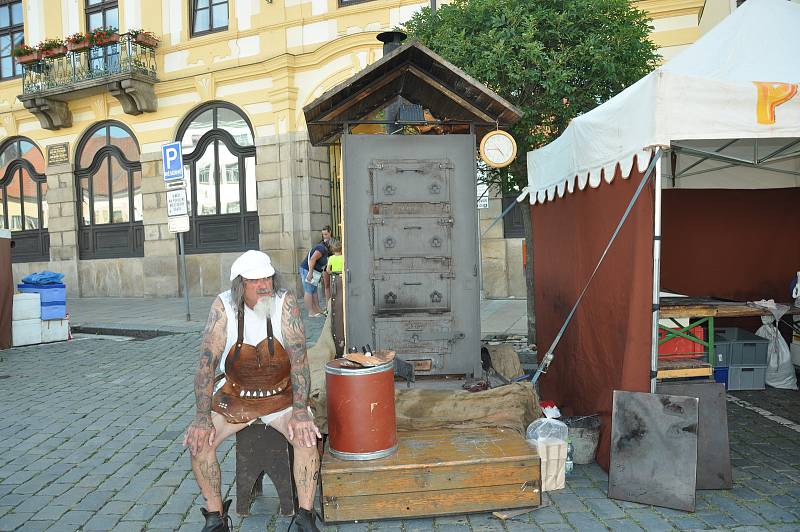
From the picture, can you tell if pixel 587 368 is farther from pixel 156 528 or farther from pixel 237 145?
pixel 237 145

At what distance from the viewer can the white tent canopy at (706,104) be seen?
3.78 metres

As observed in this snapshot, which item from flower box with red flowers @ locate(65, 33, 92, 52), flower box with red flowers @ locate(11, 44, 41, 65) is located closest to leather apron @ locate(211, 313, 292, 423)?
flower box with red flowers @ locate(65, 33, 92, 52)

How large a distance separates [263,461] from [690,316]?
3752mm

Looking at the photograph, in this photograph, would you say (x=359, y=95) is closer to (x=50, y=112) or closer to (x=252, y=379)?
(x=252, y=379)

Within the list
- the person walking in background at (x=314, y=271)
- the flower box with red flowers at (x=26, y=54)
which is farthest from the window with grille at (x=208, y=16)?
the person walking in background at (x=314, y=271)

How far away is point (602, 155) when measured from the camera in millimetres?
4699

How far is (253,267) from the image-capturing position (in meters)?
3.36

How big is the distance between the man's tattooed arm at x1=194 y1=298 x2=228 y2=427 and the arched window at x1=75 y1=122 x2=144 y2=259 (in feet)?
48.7

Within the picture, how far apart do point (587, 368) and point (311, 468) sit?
254 cm

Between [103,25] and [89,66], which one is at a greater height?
[103,25]

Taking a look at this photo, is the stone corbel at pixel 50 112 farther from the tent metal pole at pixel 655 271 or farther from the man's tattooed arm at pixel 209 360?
the tent metal pole at pixel 655 271

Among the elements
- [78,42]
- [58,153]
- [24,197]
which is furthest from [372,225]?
[24,197]

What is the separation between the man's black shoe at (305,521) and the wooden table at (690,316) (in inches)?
109

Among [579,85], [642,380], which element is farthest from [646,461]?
[579,85]
